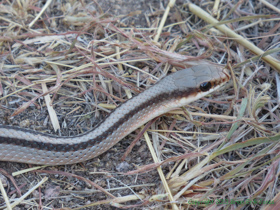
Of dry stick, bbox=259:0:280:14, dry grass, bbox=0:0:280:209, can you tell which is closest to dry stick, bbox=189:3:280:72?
dry grass, bbox=0:0:280:209

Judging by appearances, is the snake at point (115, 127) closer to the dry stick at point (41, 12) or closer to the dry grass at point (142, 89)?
the dry grass at point (142, 89)

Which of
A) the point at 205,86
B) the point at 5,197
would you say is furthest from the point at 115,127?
the point at 5,197

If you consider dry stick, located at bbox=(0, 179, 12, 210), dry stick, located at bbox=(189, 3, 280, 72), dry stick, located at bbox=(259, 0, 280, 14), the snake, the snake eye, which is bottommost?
dry stick, located at bbox=(0, 179, 12, 210)

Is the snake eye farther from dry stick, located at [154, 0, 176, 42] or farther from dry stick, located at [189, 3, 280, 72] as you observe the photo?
dry stick, located at [154, 0, 176, 42]

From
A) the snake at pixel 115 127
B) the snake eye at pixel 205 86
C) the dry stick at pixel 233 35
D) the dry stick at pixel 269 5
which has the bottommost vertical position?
the snake at pixel 115 127

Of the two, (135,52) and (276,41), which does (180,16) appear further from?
(276,41)

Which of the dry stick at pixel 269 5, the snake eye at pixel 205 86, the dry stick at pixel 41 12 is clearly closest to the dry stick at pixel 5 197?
the dry stick at pixel 41 12


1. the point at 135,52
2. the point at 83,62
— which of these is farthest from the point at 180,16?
the point at 83,62
